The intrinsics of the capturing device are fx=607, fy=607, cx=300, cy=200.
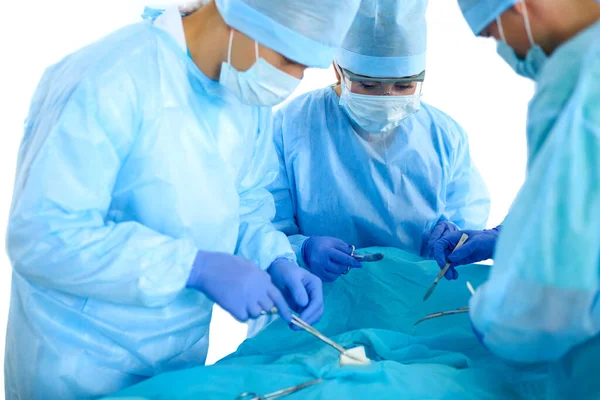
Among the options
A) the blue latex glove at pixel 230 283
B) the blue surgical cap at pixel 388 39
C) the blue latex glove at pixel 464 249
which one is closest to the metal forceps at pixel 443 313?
the blue latex glove at pixel 464 249

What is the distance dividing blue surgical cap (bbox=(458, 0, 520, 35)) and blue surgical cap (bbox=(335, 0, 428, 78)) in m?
0.57

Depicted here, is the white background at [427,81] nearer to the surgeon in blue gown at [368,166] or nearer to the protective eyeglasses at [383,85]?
the surgeon in blue gown at [368,166]

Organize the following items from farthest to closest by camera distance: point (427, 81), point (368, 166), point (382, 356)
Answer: point (427, 81) → point (368, 166) → point (382, 356)

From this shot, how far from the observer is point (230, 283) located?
121 centimetres

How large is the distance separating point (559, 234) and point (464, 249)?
80 cm

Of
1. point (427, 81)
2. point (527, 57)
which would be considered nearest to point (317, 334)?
point (527, 57)

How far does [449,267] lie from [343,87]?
0.62 m

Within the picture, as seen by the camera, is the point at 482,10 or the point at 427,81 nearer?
the point at 482,10

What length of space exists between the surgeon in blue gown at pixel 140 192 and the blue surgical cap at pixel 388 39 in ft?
1.53

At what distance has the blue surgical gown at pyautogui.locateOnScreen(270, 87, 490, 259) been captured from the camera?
1883 mm

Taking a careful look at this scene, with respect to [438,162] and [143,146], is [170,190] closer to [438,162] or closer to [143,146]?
[143,146]

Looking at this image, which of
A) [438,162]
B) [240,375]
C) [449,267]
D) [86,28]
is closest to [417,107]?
[438,162]

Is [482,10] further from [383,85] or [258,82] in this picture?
[383,85]

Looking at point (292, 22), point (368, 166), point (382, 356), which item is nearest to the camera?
point (292, 22)
